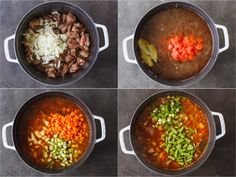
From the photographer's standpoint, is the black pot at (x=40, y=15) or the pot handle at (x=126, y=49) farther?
the pot handle at (x=126, y=49)

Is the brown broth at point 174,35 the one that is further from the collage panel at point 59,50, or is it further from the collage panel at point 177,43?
the collage panel at point 59,50

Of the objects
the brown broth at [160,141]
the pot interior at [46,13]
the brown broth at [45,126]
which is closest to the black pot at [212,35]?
the brown broth at [160,141]

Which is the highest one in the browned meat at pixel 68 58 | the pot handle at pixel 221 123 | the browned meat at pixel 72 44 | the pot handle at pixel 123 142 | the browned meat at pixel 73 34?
the browned meat at pixel 73 34

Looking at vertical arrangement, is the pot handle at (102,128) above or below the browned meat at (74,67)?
below

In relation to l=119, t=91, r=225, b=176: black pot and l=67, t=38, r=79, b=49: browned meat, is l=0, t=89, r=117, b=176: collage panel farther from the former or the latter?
l=67, t=38, r=79, b=49: browned meat

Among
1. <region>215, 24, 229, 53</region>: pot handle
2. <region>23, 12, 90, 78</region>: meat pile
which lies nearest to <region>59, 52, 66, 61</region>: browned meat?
<region>23, 12, 90, 78</region>: meat pile

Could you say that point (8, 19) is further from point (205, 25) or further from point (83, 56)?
point (205, 25)
